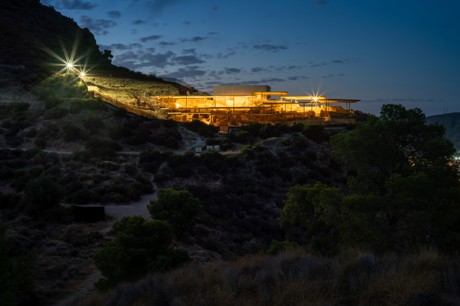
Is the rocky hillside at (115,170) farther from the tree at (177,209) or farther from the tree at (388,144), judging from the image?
the tree at (388,144)

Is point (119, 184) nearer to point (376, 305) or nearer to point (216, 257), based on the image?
point (216, 257)

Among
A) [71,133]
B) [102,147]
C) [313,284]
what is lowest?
[313,284]

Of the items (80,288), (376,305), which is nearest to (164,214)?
(80,288)

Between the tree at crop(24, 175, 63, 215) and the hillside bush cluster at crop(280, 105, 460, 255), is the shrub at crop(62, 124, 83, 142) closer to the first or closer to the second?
the tree at crop(24, 175, 63, 215)

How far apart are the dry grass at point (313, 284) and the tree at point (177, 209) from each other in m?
9.39

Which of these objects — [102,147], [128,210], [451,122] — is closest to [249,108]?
[102,147]

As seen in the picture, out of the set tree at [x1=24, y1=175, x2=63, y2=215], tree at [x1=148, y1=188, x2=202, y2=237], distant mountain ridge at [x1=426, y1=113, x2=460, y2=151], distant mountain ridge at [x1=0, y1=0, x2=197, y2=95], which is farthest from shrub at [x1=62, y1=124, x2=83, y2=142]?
distant mountain ridge at [x1=426, y1=113, x2=460, y2=151]

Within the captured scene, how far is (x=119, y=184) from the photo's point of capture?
26.3 m

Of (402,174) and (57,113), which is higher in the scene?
(57,113)

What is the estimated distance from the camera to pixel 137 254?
12.2 meters

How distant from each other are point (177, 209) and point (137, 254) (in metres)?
6.78

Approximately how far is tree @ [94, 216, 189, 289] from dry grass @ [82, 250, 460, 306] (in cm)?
304

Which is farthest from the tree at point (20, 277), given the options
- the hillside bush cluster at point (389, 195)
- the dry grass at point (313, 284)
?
the hillside bush cluster at point (389, 195)

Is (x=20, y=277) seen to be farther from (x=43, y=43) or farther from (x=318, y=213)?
(x=43, y=43)
